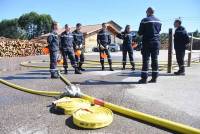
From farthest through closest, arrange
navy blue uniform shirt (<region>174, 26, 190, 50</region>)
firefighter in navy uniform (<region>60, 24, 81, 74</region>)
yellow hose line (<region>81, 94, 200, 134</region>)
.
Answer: firefighter in navy uniform (<region>60, 24, 81, 74</region>) → navy blue uniform shirt (<region>174, 26, 190, 50</region>) → yellow hose line (<region>81, 94, 200, 134</region>)

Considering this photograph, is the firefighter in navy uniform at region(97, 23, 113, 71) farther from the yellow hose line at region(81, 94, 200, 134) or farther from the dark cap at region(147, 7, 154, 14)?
the yellow hose line at region(81, 94, 200, 134)

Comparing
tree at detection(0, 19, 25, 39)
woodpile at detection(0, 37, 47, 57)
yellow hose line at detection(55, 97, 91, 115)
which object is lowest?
yellow hose line at detection(55, 97, 91, 115)

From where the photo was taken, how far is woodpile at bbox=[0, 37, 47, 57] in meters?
28.4

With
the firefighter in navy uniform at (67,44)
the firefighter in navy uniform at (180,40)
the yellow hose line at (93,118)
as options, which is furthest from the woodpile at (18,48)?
the yellow hose line at (93,118)

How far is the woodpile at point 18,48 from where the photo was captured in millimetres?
28359

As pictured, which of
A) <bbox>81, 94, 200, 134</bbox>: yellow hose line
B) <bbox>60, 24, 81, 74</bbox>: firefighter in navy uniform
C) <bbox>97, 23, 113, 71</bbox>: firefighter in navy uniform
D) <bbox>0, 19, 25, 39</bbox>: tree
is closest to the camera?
<bbox>81, 94, 200, 134</bbox>: yellow hose line

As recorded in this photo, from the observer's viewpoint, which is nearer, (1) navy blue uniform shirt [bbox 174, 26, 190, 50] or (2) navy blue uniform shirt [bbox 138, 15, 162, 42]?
(2) navy blue uniform shirt [bbox 138, 15, 162, 42]

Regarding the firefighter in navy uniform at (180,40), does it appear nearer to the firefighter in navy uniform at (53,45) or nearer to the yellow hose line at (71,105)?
the firefighter in navy uniform at (53,45)

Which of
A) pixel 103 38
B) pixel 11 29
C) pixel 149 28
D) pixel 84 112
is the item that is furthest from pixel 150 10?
pixel 11 29

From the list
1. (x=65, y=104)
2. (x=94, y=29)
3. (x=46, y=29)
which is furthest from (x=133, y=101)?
(x=46, y=29)

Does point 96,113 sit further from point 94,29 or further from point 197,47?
point 197,47

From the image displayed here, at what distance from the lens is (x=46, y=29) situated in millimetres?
71750

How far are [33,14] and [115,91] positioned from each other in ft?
224

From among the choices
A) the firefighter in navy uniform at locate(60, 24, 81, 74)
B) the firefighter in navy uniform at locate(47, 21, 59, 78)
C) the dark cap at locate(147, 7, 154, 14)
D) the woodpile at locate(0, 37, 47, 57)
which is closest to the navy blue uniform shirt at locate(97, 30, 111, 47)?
the firefighter in navy uniform at locate(60, 24, 81, 74)
